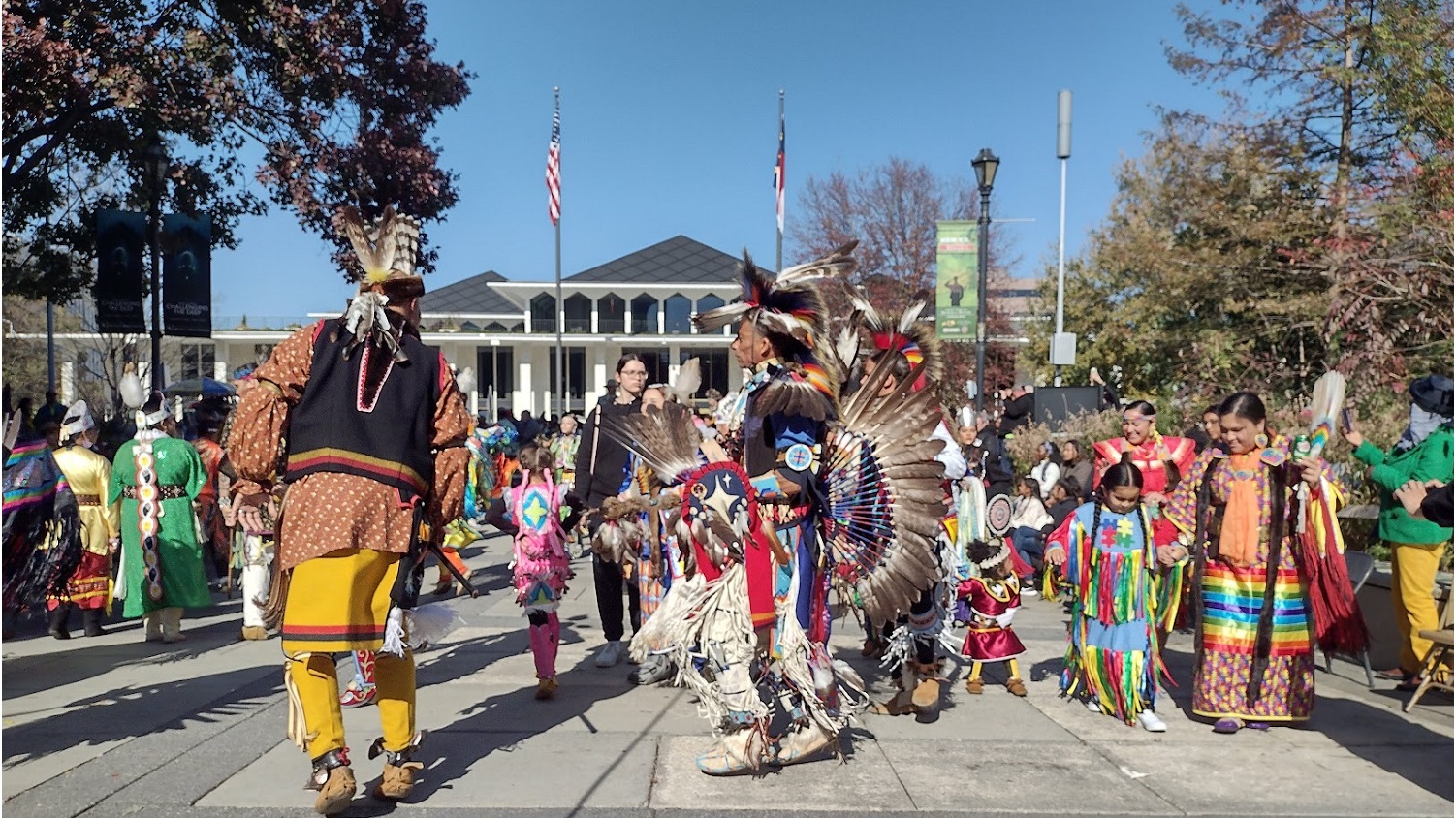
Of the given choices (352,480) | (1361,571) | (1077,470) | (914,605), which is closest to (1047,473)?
(1077,470)

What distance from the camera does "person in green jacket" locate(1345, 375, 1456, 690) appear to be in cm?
566

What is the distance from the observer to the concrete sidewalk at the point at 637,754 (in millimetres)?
3867

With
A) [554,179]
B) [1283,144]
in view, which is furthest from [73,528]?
[554,179]

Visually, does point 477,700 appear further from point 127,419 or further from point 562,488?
point 127,419

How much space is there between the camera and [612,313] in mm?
41844

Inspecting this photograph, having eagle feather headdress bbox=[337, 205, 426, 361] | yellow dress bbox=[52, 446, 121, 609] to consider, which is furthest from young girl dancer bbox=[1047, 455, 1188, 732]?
yellow dress bbox=[52, 446, 121, 609]

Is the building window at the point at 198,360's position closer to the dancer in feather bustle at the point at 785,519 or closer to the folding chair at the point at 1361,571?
the dancer in feather bustle at the point at 785,519

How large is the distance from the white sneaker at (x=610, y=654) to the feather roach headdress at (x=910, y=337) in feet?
8.54

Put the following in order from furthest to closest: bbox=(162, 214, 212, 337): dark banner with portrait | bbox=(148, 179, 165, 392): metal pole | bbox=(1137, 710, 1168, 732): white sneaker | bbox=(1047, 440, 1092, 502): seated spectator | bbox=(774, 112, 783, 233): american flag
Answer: bbox=(774, 112, 783, 233): american flag < bbox=(162, 214, 212, 337): dark banner with portrait < bbox=(148, 179, 165, 392): metal pole < bbox=(1047, 440, 1092, 502): seated spectator < bbox=(1137, 710, 1168, 732): white sneaker

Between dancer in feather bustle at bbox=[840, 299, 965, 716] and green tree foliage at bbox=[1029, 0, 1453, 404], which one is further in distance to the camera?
green tree foliage at bbox=[1029, 0, 1453, 404]

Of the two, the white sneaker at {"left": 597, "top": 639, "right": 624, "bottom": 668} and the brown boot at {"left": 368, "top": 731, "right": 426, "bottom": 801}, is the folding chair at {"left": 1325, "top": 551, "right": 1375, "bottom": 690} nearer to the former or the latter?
the white sneaker at {"left": 597, "top": 639, "right": 624, "bottom": 668}

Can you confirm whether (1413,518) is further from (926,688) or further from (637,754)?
(637,754)

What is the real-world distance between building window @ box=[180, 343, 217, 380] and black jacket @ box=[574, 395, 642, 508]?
111ft

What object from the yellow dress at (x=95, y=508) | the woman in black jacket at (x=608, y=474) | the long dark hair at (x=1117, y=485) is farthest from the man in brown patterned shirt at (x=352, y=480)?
the yellow dress at (x=95, y=508)
